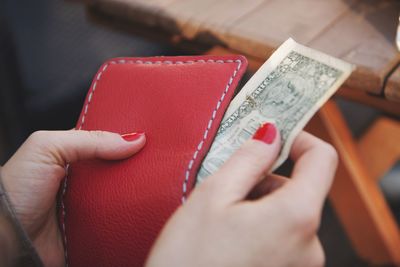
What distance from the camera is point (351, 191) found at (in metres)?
1.08

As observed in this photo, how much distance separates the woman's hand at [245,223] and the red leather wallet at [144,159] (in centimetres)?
8

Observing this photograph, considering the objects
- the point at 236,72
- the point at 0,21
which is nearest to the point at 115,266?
the point at 236,72

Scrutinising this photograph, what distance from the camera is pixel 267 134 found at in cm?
54

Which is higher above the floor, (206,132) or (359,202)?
(206,132)

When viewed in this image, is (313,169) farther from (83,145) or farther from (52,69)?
(52,69)

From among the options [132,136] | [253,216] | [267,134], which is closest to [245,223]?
[253,216]

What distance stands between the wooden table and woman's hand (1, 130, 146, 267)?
0.29 metres

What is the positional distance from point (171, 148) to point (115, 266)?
0.15 metres

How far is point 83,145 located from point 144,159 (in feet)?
0.28

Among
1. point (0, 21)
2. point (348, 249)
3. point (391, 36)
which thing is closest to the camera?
point (391, 36)

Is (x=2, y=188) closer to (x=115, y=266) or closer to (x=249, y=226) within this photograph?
(x=115, y=266)

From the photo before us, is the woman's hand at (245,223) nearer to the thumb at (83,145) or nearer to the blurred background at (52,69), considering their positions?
the thumb at (83,145)

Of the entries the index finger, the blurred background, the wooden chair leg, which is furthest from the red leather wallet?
the blurred background

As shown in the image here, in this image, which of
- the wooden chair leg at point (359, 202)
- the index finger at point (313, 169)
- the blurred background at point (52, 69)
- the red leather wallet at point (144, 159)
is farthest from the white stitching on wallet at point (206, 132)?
the blurred background at point (52, 69)
